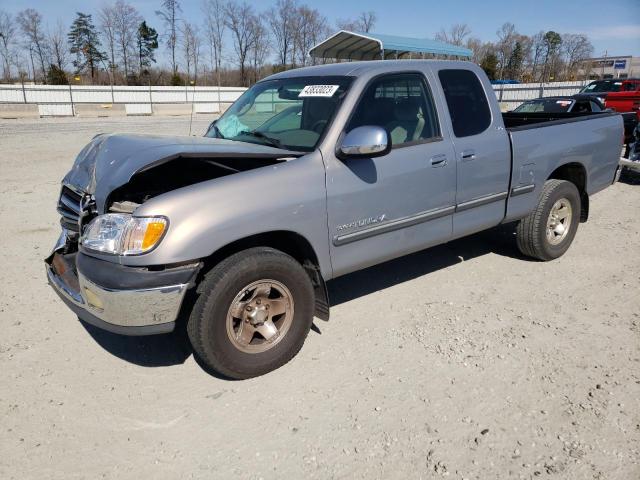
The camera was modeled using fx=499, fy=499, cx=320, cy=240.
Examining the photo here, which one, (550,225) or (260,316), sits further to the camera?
(550,225)

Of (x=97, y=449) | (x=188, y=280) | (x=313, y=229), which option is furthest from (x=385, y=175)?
(x=97, y=449)

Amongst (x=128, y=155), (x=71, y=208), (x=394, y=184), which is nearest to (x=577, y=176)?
(x=394, y=184)

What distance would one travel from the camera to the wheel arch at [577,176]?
5.32m

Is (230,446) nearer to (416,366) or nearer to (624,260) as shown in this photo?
(416,366)

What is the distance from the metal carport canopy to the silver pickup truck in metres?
21.9

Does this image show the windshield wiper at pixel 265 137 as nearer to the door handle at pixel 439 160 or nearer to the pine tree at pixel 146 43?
the door handle at pixel 439 160

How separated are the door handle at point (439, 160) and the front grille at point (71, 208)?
254 centimetres

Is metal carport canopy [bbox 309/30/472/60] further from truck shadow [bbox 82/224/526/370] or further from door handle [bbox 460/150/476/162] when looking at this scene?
door handle [bbox 460/150/476/162]

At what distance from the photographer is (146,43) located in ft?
219

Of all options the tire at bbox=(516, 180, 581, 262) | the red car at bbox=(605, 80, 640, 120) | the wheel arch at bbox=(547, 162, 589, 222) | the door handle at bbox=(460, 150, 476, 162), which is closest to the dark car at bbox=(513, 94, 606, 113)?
the red car at bbox=(605, 80, 640, 120)

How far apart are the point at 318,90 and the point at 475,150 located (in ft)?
4.65

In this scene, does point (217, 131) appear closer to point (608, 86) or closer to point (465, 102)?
point (465, 102)

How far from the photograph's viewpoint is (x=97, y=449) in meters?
2.63

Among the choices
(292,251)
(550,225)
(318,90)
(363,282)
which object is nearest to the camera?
(292,251)
